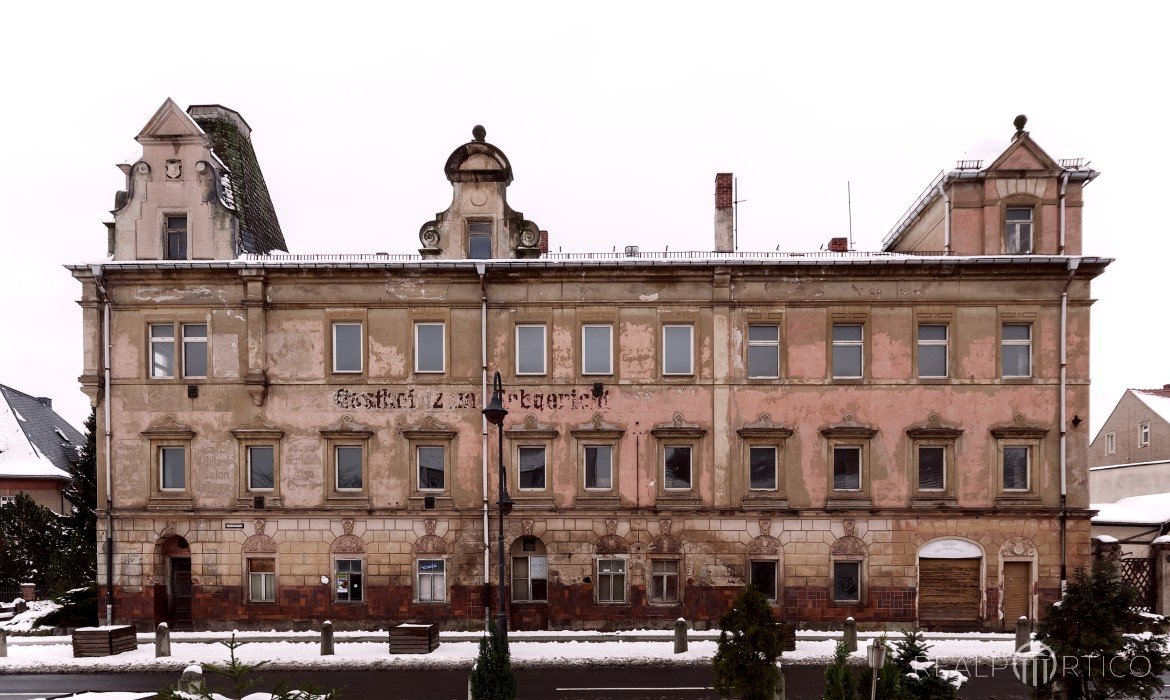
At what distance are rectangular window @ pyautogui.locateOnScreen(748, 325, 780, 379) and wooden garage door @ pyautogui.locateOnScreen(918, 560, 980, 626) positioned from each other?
786 cm

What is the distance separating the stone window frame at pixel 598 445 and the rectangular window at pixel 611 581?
1.95 meters

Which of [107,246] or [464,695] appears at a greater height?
[107,246]

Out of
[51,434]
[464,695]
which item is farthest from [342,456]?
[51,434]

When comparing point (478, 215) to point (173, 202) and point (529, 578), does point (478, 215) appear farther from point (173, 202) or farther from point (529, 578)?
point (529, 578)

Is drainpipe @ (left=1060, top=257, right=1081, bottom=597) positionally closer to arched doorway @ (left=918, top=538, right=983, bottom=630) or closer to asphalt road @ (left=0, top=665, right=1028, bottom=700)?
arched doorway @ (left=918, top=538, right=983, bottom=630)

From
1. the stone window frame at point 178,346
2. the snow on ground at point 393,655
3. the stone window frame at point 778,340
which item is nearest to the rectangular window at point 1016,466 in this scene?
the snow on ground at point 393,655

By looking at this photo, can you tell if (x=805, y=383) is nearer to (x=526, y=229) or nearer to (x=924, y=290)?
(x=924, y=290)

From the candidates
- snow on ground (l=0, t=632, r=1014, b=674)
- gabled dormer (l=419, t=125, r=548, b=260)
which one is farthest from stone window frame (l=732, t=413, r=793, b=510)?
gabled dormer (l=419, t=125, r=548, b=260)

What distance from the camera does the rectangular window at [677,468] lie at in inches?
874

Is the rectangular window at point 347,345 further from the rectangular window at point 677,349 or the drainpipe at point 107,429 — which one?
the rectangular window at point 677,349

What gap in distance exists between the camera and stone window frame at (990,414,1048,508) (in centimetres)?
2162

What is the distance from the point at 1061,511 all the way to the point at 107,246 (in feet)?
106

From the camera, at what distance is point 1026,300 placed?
21.9 meters

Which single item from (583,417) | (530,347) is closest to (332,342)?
(530,347)
